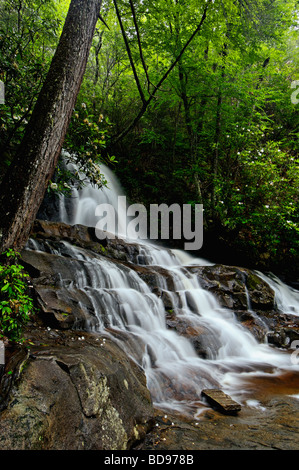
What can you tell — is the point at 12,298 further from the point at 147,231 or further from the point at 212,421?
the point at 147,231

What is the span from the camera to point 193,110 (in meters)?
11.3

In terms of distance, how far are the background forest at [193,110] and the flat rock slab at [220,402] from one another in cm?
467

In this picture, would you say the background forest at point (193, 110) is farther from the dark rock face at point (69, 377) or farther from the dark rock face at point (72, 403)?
the dark rock face at point (72, 403)

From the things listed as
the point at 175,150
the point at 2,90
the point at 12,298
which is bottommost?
the point at 12,298

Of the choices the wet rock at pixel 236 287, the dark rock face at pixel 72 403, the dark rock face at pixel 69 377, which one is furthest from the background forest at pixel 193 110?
the dark rock face at pixel 72 403

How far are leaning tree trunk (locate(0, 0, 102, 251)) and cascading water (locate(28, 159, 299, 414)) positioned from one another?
177 cm

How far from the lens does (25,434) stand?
1896 millimetres

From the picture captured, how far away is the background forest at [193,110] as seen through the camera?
241 inches

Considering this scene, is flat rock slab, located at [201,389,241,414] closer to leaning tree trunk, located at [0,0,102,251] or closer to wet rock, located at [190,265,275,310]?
leaning tree trunk, located at [0,0,102,251]

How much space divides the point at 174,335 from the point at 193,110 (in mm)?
9453

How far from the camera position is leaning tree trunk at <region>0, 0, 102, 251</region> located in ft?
10.9

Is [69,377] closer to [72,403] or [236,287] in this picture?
[72,403]
